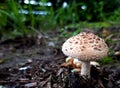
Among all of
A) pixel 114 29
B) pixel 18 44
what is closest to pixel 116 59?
pixel 18 44

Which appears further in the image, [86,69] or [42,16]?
[42,16]

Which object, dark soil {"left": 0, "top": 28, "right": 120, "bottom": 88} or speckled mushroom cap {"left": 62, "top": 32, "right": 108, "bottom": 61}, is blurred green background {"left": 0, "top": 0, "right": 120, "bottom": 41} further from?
speckled mushroom cap {"left": 62, "top": 32, "right": 108, "bottom": 61}

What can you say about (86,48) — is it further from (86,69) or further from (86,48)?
(86,69)

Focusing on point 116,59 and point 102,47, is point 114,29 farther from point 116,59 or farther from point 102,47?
point 102,47

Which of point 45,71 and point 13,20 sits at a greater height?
point 13,20

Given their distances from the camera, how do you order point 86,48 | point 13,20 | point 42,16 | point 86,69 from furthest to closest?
point 42,16 < point 13,20 < point 86,69 < point 86,48

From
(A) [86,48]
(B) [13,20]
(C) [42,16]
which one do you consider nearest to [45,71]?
(A) [86,48]

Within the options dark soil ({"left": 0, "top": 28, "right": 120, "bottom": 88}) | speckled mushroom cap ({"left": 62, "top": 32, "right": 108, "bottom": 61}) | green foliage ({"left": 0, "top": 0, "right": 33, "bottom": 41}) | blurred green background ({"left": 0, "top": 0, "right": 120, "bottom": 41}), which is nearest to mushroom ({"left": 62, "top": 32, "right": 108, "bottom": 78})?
speckled mushroom cap ({"left": 62, "top": 32, "right": 108, "bottom": 61})
